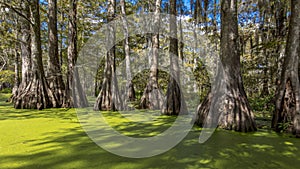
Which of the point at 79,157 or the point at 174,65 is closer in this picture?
the point at 79,157

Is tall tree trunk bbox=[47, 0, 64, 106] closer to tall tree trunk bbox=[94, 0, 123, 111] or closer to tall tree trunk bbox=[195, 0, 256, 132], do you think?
tall tree trunk bbox=[94, 0, 123, 111]

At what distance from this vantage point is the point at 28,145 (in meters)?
2.72

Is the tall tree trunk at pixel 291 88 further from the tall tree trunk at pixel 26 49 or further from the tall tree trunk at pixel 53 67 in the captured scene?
the tall tree trunk at pixel 26 49

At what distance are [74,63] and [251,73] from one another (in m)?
7.62

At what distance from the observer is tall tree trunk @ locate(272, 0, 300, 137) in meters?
3.58

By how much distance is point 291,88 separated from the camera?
3.67m

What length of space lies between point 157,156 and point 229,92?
2.46m

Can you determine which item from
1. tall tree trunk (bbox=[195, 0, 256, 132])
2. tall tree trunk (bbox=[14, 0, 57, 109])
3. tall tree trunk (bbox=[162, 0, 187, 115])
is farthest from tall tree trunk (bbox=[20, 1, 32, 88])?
tall tree trunk (bbox=[195, 0, 256, 132])

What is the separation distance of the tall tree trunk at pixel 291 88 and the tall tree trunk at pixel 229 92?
1.69 feet

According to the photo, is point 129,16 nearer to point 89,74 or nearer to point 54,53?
point 54,53

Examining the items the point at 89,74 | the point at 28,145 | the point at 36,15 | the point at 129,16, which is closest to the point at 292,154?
the point at 28,145

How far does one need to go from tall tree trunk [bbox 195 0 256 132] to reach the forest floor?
0.46 m

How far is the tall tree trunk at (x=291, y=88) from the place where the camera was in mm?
3582

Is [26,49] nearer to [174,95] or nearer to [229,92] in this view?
[174,95]
